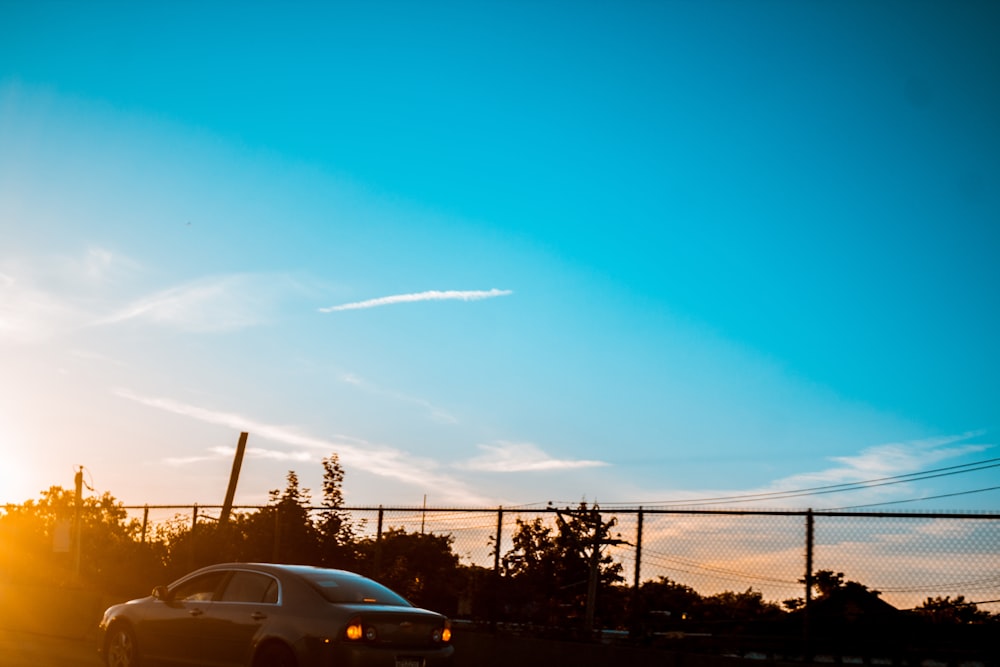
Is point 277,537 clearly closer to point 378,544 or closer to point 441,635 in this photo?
point 378,544

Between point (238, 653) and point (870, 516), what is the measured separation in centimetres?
733

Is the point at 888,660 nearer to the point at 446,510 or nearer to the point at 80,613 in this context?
the point at 446,510

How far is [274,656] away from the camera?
9.88 m

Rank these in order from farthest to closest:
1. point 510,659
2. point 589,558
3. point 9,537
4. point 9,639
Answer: point 9,537
point 589,558
point 9,639
point 510,659

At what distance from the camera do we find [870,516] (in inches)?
463

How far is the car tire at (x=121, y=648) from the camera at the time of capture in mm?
11734

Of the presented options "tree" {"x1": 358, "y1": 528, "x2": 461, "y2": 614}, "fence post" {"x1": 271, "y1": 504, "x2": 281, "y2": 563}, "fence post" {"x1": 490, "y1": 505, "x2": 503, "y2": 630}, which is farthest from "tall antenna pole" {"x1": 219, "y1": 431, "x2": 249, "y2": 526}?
"fence post" {"x1": 490, "y1": 505, "x2": 503, "y2": 630}

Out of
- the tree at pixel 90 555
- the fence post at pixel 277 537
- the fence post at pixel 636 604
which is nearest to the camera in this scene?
the fence post at pixel 636 604

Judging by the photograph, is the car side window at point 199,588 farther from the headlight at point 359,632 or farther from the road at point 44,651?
the road at point 44,651

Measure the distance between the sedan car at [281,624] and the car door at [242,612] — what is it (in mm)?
11

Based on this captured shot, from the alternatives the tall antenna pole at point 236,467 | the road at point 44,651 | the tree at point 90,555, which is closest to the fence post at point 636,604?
the road at point 44,651

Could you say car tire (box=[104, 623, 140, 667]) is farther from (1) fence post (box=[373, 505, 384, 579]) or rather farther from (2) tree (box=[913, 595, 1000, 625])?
(2) tree (box=[913, 595, 1000, 625])

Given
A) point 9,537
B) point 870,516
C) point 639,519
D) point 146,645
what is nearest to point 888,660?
point 870,516

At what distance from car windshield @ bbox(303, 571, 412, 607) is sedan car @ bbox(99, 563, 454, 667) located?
0.01m
